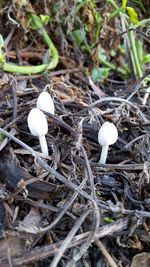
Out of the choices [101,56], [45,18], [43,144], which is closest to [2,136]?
[43,144]

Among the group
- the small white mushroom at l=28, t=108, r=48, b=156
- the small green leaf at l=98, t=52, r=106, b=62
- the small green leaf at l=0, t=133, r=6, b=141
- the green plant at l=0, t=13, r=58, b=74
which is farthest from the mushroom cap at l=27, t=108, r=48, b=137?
the small green leaf at l=98, t=52, r=106, b=62

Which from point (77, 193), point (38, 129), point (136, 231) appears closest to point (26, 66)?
point (38, 129)

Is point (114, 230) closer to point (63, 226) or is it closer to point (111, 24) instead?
point (63, 226)

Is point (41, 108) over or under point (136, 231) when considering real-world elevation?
over

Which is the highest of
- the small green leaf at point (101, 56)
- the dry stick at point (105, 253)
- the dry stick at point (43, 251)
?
the small green leaf at point (101, 56)

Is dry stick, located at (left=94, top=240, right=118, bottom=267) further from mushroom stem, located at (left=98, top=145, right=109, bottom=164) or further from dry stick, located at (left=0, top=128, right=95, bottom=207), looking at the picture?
mushroom stem, located at (left=98, top=145, right=109, bottom=164)

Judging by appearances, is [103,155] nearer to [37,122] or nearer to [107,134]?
[107,134]

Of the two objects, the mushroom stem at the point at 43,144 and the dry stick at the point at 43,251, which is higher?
the mushroom stem at the point at 43,144

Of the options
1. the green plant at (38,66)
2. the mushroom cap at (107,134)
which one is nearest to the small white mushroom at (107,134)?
the mushroom cap at (107,134)

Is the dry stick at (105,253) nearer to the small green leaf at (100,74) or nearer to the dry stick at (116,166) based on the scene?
the dry stick at (116,166)
